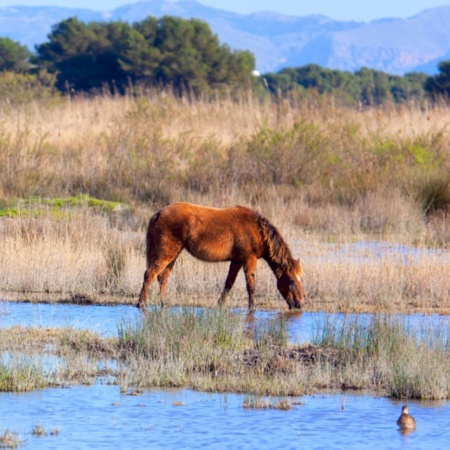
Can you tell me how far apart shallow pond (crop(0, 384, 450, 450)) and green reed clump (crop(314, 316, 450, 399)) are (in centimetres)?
19

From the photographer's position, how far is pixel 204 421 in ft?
27.3

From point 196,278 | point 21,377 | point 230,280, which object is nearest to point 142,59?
point 196,278

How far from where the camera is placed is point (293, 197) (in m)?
21.6

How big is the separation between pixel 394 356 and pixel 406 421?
65.3 inches

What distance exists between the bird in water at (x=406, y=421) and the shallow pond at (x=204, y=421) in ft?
0.21

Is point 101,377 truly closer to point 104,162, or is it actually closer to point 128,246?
point 128,246

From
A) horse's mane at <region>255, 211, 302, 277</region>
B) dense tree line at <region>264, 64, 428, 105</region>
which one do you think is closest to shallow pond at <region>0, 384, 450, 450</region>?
horse's mane at <region>255, 211, 302, 277</region>

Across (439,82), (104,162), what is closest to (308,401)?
(104,162)

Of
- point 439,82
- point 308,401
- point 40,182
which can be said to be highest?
point 439,82

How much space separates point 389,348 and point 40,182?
42.6ft

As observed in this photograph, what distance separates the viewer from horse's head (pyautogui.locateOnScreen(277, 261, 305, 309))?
43.0 ft

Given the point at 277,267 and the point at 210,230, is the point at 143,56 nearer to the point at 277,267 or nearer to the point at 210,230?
the point at 277,267

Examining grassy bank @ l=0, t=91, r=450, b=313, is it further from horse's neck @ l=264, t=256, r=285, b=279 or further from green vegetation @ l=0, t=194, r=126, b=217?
horse's neck @ l=264, t=256, r=285, b=279

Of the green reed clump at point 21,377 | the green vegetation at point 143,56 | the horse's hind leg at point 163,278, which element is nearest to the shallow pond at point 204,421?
the green reed clump at point 21,377
